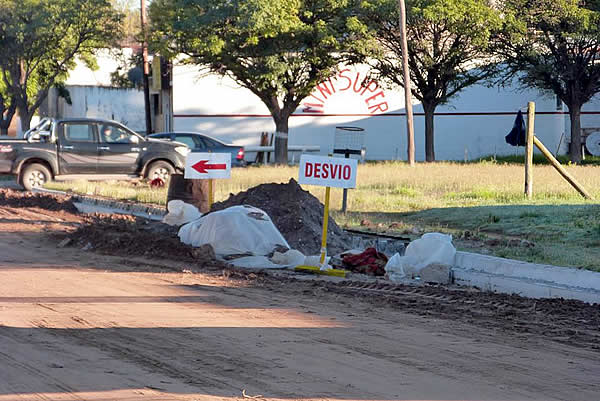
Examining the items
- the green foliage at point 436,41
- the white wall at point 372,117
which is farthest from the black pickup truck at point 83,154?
the white wall at point 372,117

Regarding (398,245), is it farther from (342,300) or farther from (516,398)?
(516,398)

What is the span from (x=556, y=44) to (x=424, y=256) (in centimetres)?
2726

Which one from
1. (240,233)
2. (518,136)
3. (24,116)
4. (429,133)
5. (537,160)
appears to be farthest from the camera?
(24,116)

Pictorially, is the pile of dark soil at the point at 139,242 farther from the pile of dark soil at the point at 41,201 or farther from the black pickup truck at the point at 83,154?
the black pickup truck at the point at 83,154

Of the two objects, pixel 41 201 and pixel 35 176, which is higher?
pixel 35 176

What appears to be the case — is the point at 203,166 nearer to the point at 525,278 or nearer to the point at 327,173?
the point at 327,173

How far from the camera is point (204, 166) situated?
1368cm

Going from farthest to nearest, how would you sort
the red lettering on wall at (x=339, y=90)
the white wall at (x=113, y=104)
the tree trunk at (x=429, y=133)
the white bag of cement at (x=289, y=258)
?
the white wall at (x=113, y=104)
the red lettering on wall at (x=339, y=90)
the tree trunk at (x=429, y=133)
the white bag of cement at (x=289, y=258)

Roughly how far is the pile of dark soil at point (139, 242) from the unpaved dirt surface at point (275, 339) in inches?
39.8

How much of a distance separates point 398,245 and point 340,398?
726 cm

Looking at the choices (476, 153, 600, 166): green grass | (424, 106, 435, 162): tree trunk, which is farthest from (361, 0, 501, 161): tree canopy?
(476, 153, 600, 166): green grass

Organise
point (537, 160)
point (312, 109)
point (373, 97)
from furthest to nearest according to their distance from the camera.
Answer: point (373, 97)
point (312, 109)
point (537, 160)

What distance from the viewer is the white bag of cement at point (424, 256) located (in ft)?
36.4

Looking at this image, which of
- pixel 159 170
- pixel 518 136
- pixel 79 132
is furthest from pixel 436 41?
pixel 79 132
